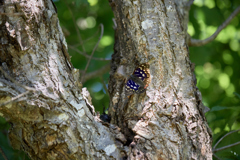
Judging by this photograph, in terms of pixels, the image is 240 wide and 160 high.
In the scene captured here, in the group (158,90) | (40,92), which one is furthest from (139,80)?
(40,92)

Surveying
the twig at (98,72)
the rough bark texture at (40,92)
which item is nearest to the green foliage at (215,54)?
the twig at (98,72)

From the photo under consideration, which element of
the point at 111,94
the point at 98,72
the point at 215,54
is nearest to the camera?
the point at 111,94

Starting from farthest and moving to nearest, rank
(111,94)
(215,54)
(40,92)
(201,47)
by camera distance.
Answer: (215,54)
(201,47)
(111,94)
(40,92)

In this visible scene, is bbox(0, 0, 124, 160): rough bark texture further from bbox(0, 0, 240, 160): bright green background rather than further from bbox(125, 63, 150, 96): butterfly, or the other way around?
bbox(0, 0, 240, 160): bright green background

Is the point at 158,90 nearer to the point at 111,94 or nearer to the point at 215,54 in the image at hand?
the point at 111,94

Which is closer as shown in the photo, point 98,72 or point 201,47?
point 98,72

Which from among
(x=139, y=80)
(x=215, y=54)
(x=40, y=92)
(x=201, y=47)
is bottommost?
(x=215, y=54)

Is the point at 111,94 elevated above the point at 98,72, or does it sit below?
below

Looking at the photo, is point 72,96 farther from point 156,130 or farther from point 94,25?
point 94,25
